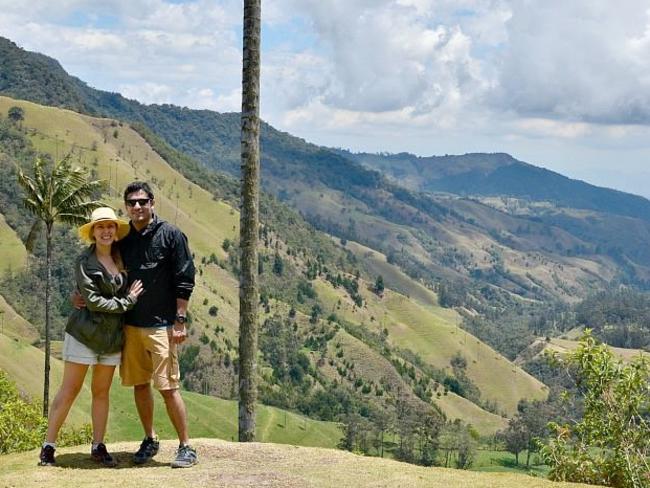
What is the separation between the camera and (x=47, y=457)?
13.2 m

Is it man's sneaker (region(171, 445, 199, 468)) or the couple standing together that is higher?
the couple standing together

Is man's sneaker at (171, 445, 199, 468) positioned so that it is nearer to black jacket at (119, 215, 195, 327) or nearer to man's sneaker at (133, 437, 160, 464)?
man's sneaker at (133, 437, 160, 464)

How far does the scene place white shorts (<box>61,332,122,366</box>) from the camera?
1293 centimetres

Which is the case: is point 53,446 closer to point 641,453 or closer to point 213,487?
point 213,487

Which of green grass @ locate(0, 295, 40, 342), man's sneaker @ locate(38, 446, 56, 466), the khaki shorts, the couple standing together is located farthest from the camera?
green grass @ locate(0, 295, 40, 342)

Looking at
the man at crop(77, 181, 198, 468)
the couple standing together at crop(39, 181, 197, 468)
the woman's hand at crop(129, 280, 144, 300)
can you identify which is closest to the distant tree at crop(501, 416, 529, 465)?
the man at crop(77, 181, 198, 468)

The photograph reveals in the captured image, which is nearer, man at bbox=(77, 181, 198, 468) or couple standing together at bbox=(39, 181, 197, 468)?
couple standing together at bbox=(39, 181, 197, 468)

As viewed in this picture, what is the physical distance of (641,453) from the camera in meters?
→ 16.1

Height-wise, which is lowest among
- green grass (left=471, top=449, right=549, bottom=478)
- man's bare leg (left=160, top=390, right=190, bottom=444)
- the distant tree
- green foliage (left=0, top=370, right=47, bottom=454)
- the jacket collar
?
green grass (left=471, top=449, right=549, bottom=478)

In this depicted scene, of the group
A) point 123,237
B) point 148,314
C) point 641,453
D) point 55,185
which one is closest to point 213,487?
point 148,314

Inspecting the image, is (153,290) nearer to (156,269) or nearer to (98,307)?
(156,269)

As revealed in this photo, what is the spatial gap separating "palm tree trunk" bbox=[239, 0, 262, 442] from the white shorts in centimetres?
443

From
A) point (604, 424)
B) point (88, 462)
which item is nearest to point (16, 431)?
point (88, 462)

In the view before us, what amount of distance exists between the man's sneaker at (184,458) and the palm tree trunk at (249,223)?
354 cm
